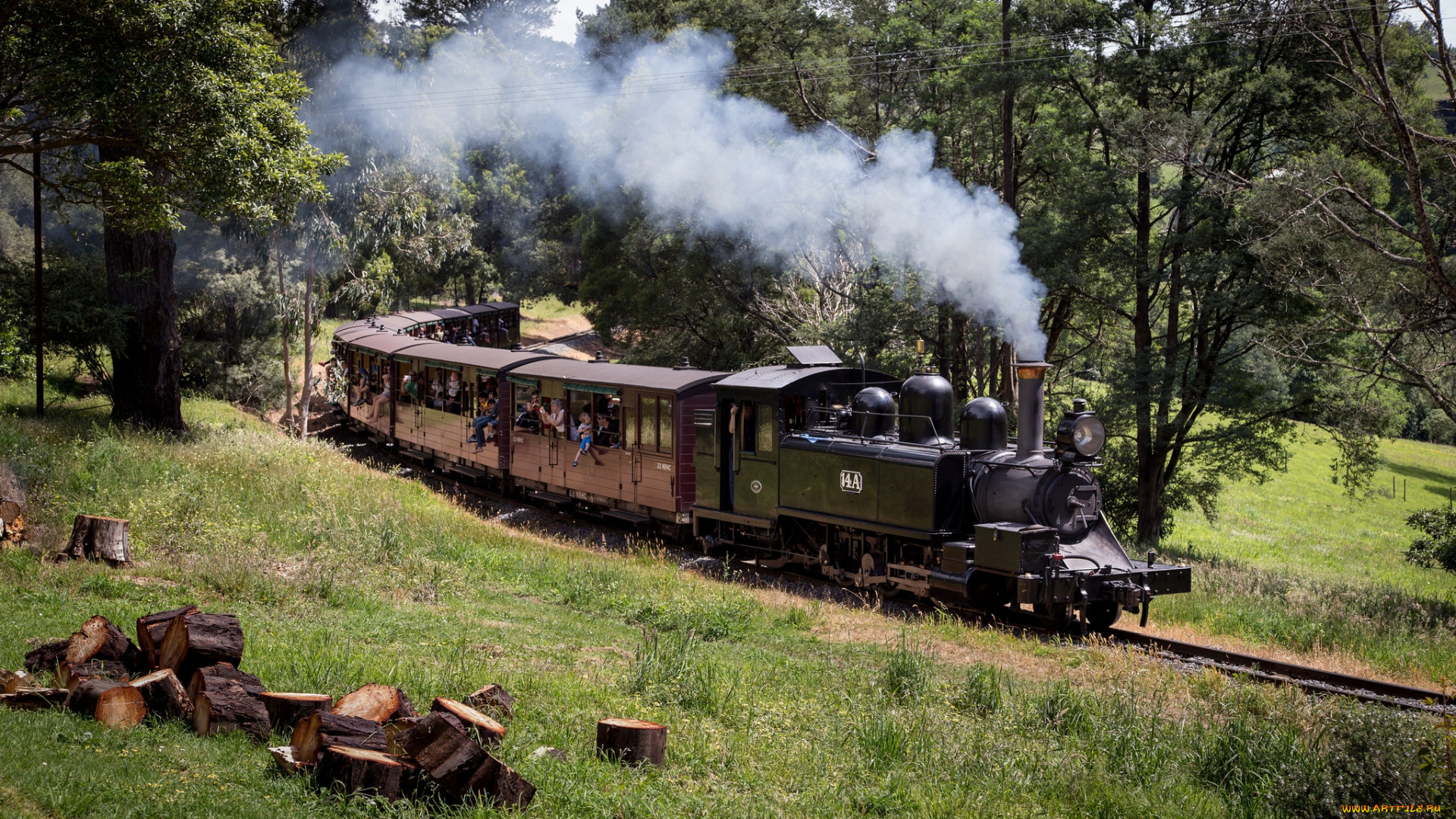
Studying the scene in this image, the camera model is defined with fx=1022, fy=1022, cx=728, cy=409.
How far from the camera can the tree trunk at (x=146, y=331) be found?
61.5ft

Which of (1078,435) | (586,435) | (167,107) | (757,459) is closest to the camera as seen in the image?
(1078,435)

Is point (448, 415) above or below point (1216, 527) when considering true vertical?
above

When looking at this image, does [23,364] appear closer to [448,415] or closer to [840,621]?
[448,415]

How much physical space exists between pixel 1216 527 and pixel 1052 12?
1985cm

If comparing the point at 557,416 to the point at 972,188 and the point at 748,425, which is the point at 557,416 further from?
the point at 972,188

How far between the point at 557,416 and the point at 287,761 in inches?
490

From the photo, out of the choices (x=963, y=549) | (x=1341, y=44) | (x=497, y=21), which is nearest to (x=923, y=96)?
(x=1341, y=44)

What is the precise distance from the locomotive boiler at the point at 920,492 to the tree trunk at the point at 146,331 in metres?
10.8

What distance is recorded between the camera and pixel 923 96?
90.9 feet

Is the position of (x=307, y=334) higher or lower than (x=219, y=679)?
higher

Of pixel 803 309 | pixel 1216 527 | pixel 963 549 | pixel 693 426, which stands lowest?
pixel 1216 527

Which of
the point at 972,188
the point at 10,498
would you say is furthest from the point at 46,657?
the point at 972,188

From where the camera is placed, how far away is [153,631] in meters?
6.43

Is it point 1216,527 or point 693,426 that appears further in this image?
point 1216,527
